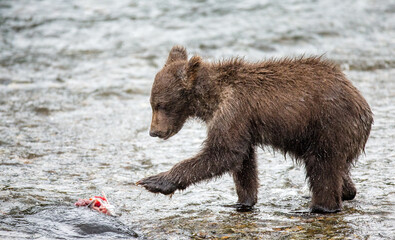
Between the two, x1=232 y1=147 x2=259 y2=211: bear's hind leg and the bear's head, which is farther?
x1=232 y1=147 x2=259 y2=211: bear's hind leg

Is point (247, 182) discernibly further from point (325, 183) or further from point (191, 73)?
point (191, 73)

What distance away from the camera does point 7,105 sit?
10.1 m

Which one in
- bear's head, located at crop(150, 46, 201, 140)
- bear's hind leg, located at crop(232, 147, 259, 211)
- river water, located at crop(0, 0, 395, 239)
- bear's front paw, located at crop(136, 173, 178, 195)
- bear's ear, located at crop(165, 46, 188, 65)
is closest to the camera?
river water, located at crop(0, 0, 395, 239)

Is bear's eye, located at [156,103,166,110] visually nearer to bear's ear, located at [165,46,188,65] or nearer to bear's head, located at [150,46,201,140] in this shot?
bear's head, located at [150,46,201,140]

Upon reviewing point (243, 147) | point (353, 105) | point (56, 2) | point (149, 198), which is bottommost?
point (149, 198)

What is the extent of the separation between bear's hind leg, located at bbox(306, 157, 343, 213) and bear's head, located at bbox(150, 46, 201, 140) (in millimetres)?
1340

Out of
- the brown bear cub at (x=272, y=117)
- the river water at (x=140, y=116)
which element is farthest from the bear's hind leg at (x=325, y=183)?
the river water at (x=140, y=116)

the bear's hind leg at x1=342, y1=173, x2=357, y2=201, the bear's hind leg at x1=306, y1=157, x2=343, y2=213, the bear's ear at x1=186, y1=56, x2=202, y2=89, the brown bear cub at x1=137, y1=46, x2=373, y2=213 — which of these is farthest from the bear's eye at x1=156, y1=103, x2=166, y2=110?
the bear's hind leg at x1=342, y1=173, x2=357, y2=201

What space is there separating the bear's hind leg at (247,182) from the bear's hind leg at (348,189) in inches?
33.8

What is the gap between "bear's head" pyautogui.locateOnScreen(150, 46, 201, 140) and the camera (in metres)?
5.98

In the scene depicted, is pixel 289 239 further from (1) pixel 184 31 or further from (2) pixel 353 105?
(1) pixel 184 31

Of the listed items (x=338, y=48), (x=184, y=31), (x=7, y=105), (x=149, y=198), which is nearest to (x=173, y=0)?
(x=184, y=31)

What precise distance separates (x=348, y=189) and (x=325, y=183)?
0.44 metres

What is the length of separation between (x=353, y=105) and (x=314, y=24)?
9.74 meters
